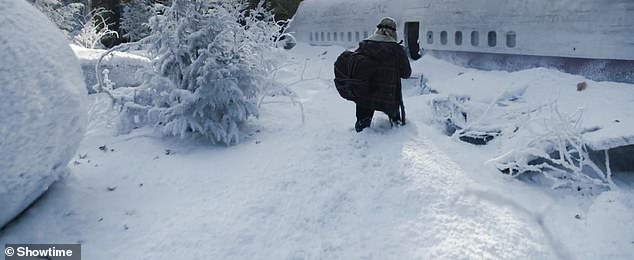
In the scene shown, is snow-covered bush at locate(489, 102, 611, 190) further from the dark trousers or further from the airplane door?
the airplane door

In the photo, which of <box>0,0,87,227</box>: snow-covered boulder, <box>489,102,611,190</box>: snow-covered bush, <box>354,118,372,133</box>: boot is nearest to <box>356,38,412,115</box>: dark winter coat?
<box>354,118,372,133</box>: boot

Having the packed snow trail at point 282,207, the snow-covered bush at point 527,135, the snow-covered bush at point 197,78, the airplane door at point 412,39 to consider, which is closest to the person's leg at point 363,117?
the packed snow trail at point 282,207

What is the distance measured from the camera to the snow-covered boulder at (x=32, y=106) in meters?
3.42

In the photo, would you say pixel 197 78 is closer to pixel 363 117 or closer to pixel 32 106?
pixel 363 117

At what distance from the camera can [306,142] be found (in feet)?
19.0

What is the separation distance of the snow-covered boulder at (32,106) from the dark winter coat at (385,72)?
10.4 feet

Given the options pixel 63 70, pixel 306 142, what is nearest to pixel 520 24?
pixel 306 142

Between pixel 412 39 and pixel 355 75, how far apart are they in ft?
24.6

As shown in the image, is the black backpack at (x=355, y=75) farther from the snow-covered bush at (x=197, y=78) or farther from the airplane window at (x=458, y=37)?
the airplane window at (x=458, y=37)

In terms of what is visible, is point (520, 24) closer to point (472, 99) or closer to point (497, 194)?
point (472, 99)

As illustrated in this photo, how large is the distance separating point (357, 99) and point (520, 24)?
189 inches

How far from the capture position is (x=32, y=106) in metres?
3.56

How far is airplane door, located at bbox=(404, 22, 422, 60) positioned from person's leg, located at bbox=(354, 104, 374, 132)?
22.5ft

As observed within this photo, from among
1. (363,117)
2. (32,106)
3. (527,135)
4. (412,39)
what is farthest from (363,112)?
(412,39)
